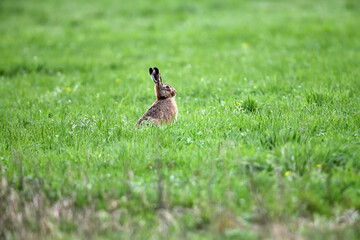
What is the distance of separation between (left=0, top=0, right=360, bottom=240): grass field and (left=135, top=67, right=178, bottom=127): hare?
28 centimetres

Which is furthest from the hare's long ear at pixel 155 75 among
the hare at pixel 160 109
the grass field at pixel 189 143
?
the grass field at pixel 189 143

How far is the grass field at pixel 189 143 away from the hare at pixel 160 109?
275mm

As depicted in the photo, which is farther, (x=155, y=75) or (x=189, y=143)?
(x=155, y=75)

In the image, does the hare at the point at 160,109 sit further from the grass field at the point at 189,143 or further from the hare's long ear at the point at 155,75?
the grass field at the point at 189,143

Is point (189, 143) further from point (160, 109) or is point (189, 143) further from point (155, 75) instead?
point (155, 75)

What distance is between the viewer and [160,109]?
6863 mm

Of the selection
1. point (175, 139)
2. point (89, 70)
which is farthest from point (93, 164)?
point (89, 70)

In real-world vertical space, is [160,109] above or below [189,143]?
above

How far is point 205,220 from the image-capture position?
4.02 m

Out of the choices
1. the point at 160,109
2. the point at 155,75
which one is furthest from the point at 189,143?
the point at 155,75

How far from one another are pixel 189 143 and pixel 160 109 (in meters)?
1.23

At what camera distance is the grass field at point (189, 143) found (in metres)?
3.97

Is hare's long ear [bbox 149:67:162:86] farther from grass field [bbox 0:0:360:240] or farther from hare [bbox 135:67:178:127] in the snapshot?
grass field [bbox 0:0:360:240]

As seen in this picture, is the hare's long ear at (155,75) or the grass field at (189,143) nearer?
the grass field at (189,143)
